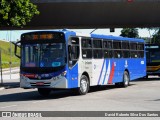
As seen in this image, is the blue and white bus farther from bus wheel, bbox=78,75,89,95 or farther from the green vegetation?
the green vegetation

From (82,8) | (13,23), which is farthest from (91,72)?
(82,8)

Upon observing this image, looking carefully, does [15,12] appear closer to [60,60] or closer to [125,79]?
[125,79]

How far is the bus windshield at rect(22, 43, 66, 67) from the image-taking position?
18.7 meters

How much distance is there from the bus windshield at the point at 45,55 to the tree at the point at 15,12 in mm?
7907

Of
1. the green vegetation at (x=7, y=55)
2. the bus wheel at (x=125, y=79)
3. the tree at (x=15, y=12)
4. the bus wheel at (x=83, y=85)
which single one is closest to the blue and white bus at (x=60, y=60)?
the bus wheel at (x=83, y=85)

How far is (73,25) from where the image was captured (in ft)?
113

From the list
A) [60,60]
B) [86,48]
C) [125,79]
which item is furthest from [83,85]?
[125,79]

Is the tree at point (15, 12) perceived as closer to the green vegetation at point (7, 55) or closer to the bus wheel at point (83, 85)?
the bus wheel at point (83, 85)

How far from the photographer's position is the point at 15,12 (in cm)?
2736

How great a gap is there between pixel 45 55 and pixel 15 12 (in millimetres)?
9321

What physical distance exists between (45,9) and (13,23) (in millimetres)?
5729

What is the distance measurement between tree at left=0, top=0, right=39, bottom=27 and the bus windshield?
791 cm

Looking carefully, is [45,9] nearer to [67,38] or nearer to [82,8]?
[82,8]

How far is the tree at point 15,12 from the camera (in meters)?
26.6
